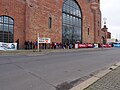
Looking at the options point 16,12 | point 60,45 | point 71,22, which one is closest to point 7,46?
point 16,12

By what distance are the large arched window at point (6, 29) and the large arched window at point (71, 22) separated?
17.6 metres

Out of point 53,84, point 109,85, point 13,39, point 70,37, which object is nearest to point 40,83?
point 53,84

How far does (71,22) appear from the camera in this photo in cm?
5541

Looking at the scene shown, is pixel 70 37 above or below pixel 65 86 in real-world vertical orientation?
above

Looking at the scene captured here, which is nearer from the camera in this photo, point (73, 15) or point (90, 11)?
point (73, 15)

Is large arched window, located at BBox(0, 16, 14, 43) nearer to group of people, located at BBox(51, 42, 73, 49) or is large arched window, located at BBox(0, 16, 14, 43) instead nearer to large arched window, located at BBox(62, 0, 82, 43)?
group of people, located at BBox(51, 42, 73, 49)

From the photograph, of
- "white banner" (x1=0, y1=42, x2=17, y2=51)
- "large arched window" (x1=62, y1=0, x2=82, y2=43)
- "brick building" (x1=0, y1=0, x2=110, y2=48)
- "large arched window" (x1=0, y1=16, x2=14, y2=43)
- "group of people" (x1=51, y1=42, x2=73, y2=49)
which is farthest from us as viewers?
"large arched window" (x1=62, y1=0, x2=82, y2=43)

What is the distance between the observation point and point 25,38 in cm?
3706

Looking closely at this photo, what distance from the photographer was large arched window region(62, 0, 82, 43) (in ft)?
169

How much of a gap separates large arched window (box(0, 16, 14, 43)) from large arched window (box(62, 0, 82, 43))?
17.6 meters

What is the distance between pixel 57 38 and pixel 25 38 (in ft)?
37.5

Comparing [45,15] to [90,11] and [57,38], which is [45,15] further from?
[90,11]

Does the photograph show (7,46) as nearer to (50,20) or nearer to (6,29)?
(6,29)

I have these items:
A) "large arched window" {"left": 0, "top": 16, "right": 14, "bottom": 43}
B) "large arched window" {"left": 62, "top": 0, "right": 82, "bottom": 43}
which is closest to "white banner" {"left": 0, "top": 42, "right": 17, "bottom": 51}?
"large arched window" {"left": 0, "top": 16, "right": 14, "bottom": 43}
